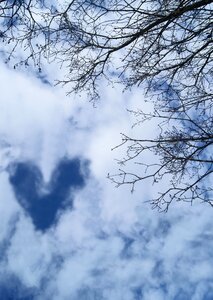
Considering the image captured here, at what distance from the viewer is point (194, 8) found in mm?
5516

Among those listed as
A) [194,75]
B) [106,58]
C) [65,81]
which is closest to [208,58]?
[194,75]

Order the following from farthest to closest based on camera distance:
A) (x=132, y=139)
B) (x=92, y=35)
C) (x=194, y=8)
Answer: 1. (x=132, y=139)
2. (x=92, y=35)
3. (x=194, y=8)

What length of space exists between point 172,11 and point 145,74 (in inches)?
43.1

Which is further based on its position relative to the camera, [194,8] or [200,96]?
[200,96]

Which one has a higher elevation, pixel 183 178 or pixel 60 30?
pixel 60 30

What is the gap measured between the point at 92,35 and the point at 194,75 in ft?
5.91

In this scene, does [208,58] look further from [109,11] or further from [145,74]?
[109,11]

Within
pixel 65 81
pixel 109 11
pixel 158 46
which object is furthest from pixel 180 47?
pixel 65 81

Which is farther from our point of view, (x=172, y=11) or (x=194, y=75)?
(x=194, y=75)

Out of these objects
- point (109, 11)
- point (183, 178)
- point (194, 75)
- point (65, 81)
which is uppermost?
point (194, 75)

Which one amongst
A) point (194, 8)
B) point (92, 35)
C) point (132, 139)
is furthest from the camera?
point (132, 139)

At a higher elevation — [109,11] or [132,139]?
[109,11]

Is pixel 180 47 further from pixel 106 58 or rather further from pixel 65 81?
pixel 65 81

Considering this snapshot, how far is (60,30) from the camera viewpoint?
5.67 meters
